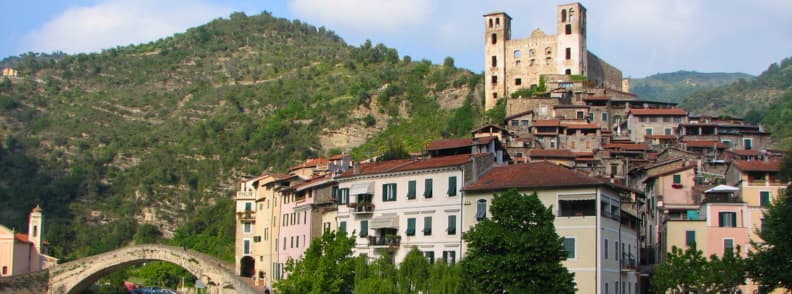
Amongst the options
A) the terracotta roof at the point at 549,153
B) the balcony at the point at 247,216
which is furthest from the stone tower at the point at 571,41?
the balcony at the point at 247,216

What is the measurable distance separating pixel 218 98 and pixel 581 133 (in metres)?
108

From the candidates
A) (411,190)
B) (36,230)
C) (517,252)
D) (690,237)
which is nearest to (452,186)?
(411,190)

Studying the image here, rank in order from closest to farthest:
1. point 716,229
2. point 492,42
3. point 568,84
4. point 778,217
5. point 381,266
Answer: point 778,217, point 381,266, point 716,229, point 568,84, point 492,42

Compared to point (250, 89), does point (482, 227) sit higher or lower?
lower

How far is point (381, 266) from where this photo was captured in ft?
185

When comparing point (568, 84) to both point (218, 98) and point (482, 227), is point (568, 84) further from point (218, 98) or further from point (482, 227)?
point (218, 98)

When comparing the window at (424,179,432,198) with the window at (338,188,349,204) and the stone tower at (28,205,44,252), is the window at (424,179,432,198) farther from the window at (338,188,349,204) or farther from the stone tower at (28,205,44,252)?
the stone tower at (28,205,44,252)

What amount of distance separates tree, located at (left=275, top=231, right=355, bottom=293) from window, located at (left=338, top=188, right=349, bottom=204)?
16.2 feet

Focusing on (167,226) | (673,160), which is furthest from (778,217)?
(167,226)

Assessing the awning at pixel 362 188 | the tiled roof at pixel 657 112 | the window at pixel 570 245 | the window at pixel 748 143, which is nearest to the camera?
the window at pixel 570 245

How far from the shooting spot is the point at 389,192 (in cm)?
6431

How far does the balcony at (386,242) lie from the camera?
62.9 m

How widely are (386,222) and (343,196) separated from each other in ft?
17.2

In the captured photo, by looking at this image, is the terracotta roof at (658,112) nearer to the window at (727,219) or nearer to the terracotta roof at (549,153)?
the terracotta roof at (549,153)
